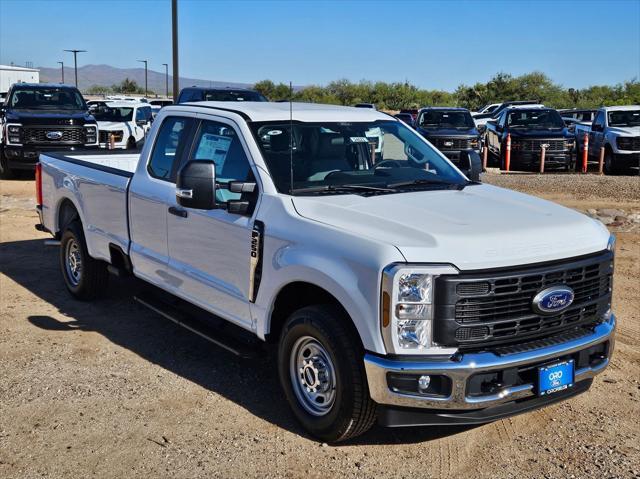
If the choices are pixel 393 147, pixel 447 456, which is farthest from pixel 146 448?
pixel 393 147

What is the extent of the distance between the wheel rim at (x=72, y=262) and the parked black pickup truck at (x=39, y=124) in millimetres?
10439

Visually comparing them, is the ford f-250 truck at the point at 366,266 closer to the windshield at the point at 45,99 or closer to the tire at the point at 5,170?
the tire at the point at 5,170

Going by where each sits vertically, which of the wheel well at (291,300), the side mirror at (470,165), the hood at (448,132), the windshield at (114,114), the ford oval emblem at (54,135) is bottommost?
the wheel well at (291,300)

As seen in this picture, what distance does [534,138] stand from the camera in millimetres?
20781

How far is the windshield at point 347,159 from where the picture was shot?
16.9 feet

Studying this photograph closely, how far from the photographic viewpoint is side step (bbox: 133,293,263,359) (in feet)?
16.9

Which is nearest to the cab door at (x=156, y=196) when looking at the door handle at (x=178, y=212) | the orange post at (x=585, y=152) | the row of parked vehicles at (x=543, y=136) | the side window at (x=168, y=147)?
the side window at (x=168, y=147)

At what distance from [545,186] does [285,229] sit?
1332 centimetres

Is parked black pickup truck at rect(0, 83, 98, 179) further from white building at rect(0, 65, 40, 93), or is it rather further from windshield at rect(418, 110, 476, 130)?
white building at rect(0, 65, 40, 93)

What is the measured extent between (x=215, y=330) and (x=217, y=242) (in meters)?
0.64

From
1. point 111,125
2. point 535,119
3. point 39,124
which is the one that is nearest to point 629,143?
point 535,119

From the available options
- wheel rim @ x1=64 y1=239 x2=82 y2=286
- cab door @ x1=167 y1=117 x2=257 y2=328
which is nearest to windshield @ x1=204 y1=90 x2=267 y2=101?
wheel rim @ x1=64 y1=239 x2=82 y2=286

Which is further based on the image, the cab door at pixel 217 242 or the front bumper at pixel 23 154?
the front bumper at pixel 23 154

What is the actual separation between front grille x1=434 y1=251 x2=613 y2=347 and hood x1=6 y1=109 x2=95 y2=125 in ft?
50.6
